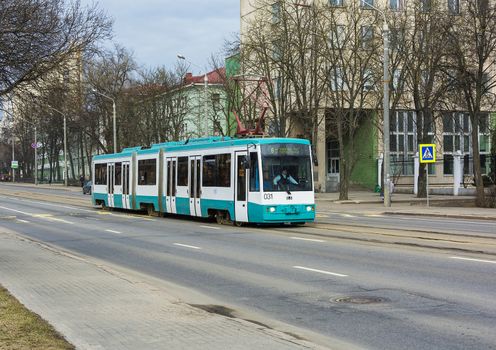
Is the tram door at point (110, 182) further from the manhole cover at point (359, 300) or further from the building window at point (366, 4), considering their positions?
the manhole cover at point (359, 300)

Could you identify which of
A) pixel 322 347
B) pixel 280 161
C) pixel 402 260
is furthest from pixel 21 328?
pixel 280 161

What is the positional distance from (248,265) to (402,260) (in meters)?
3.20

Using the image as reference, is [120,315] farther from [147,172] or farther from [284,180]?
[147,172]

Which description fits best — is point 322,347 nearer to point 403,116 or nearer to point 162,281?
point 162,281

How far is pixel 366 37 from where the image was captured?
4031cm

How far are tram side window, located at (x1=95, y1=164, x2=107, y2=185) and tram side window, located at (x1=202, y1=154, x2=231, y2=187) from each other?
1145cm

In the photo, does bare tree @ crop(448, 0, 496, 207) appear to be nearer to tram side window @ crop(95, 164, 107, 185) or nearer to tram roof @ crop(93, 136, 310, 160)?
tram roof @ crop(93, 136, 310, 160)

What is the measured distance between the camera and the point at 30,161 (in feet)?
425

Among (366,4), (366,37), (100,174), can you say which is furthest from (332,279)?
(366,37)

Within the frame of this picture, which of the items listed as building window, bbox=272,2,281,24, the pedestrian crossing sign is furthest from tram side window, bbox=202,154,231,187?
building window, bbox=272,2,281,24

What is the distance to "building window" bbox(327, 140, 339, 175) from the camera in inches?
2520

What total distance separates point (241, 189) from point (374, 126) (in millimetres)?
34892

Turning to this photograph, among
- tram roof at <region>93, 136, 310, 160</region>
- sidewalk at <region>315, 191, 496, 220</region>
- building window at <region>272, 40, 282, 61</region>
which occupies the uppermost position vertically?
building window at <region>272, 40, 282, 61</region>

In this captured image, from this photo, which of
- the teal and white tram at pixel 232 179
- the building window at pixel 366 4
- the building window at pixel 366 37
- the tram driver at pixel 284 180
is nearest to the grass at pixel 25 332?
the teal and white tram at pixel 232 179
